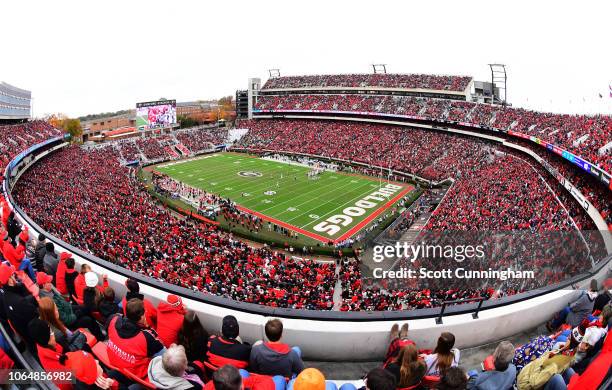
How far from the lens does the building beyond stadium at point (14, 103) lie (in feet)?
138

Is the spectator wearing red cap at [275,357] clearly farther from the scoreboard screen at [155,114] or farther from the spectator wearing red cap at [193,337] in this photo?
the scoreboard screen at [155,114]

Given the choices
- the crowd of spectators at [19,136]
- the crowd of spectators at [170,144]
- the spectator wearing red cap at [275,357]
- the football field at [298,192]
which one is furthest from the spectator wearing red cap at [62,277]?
the crowd of spectators at [170,144]

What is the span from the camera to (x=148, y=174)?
4397 cm

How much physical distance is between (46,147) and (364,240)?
3870 centimetres

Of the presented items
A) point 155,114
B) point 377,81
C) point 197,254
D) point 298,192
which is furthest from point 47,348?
point 377,81

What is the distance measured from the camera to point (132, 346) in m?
3.30

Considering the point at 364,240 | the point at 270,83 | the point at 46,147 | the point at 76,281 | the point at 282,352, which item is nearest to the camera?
the point at 282,352

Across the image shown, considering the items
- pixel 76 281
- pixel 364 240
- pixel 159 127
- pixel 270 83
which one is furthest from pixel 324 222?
pixel 270 83

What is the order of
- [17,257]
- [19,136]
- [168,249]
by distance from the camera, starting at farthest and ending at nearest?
[19,136], [168,249], [17,257]

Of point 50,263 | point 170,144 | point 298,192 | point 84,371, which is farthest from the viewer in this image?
point 170,144

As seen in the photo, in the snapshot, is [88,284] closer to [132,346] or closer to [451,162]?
[132,346]

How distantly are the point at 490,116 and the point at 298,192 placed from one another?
24.2 metres

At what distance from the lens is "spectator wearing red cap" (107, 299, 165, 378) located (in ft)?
10.8

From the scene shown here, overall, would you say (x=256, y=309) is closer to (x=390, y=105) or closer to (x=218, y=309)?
(x=218, y=309)
